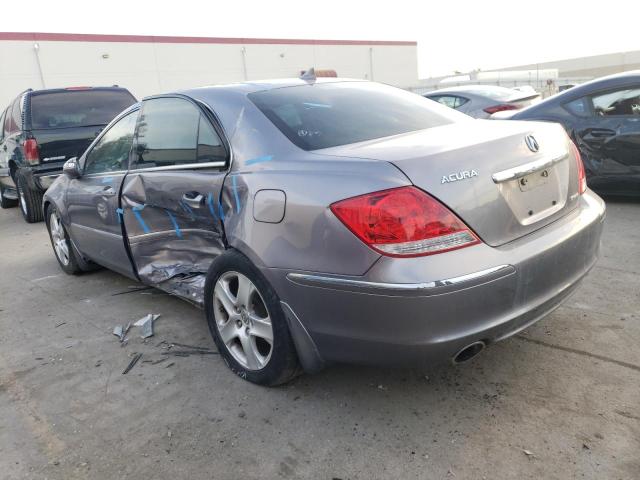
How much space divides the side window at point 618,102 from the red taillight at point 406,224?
15.3ft

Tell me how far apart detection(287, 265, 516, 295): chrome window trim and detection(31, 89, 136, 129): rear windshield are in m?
6.82

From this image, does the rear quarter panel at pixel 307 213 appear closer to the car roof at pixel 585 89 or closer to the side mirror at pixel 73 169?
the side mirror at pixel 73 169

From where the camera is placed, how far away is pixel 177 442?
2447 millimetres

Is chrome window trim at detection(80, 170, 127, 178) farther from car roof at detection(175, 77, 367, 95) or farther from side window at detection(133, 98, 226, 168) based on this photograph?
car roof at detection(175, 77, 367, 95)

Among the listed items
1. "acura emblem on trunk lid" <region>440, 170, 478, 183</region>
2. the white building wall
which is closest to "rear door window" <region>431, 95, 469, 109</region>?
"acura emblem on trunk lid" <region>440, 170, 478, 183</region>

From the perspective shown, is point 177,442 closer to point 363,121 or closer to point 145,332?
point 145,332

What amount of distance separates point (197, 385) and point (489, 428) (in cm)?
150

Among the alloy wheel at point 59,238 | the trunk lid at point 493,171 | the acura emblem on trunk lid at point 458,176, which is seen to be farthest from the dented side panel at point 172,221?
the alloy wheel at point 59,238

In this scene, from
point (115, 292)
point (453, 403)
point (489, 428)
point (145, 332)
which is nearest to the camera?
point (489, 428)

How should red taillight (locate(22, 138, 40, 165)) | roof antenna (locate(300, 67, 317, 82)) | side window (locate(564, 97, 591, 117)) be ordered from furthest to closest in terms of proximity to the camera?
red taillight (locate(22, 138, 40, 165)) < side window (locate(564, 97, 591, 117)) < roof antenna (locate(300, 67, 317, 82))

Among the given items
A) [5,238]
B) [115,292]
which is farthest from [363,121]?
[5,238]

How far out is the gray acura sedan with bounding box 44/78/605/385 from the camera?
2102 mm

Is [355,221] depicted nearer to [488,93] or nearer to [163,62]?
[488,93]

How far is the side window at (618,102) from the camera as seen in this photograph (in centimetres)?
566
